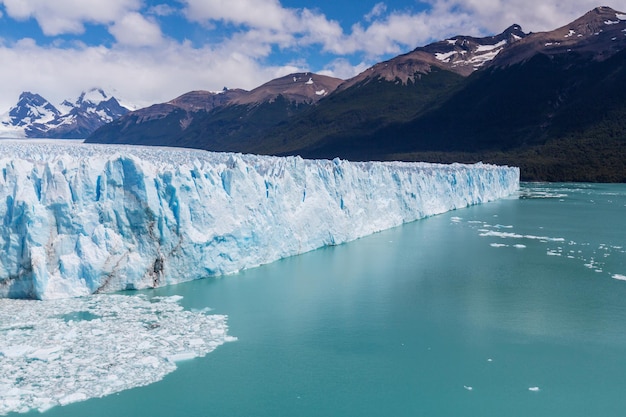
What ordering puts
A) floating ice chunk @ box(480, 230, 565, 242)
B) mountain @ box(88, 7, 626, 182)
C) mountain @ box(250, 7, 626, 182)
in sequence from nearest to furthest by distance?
floating ice chunk @ box(480, 230, 565, 242), mountain @ box(250, 7, 626, 182), mountain @ box(88, 7, 626, 182)

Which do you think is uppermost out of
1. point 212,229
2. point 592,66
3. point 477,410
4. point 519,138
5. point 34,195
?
point 592,66

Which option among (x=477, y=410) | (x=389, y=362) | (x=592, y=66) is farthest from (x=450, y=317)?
(x=592, y=66)

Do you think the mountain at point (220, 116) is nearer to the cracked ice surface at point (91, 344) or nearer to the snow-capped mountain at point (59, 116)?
the snow-capped mountain at point (59, 116)

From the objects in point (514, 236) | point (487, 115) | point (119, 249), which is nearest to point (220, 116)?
point (487, 115)

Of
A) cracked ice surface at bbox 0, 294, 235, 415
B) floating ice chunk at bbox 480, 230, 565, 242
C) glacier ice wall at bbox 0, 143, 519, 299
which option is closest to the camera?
cracked ice surface at bbox 0, 294, 235, 415

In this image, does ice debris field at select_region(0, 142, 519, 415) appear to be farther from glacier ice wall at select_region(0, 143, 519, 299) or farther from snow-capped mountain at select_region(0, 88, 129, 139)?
snow-capped mountain at select_region(0, 88, 129, 139)

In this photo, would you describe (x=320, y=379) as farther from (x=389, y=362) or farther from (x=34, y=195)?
(x=34, y=195)

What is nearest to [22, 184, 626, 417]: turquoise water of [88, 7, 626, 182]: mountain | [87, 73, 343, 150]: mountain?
[88, 7, 626, 182]: mountain
